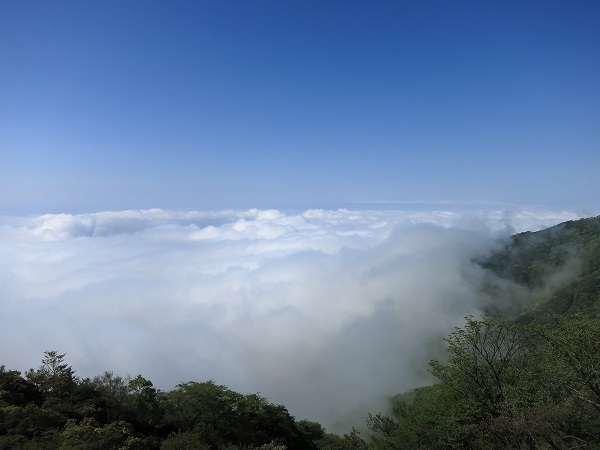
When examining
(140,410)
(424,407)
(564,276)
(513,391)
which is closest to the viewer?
(513,391)

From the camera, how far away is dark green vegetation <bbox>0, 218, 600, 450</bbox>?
25453 mm

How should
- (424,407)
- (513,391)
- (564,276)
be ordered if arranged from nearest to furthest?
(513,391) → (424,407) → (564,276)

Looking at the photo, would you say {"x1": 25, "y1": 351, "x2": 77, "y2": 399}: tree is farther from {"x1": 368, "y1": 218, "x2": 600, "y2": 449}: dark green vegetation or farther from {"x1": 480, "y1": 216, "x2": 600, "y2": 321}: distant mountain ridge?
{"x1": 480, "y1": 216, "x2": 600, "y2": 321}: distant mountain ridge

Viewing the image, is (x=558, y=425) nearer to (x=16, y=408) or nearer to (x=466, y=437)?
(x=466, y=437)

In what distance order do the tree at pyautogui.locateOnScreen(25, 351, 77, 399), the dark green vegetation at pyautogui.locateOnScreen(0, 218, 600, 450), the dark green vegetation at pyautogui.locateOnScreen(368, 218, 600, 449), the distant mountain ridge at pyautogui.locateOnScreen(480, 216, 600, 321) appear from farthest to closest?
the distant mountain ridge at pyautogui.locateOnScreen(480, 216, 600, 321)
the tree at pyautogui.locateOnScreen(25, 351, 77, 399)
the dark green vegetation at pyautogui.locateOnScreen(0, 218, 600, 450)
the dark green vegetation at pyautogui.locateOnScreen(368, 218, 600, 449)

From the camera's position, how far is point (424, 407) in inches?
1603

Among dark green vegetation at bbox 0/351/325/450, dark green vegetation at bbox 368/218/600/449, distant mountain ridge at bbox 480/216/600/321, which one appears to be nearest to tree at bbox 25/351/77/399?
dark green vegetation at bbox 0/351/325/450

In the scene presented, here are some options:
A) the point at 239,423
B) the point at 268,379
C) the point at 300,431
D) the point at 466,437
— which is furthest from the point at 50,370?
the point at 268,379

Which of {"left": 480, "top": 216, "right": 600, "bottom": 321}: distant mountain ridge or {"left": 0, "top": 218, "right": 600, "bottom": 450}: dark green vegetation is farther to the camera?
{"left": 480, "top": 216, "right": 600, "bottom": 321}: distant mountain ridge

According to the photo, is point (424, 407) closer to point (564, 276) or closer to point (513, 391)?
point (513, 391)

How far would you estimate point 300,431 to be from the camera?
176 feet

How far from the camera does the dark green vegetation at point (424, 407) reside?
25.5 m

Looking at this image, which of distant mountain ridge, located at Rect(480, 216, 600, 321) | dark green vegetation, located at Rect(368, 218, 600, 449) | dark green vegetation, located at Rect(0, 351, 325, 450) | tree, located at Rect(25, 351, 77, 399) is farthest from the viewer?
distant mountain ridge, located at Rect(480, 216, 600, 321)

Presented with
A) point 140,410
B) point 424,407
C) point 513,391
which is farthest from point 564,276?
point 140,410
